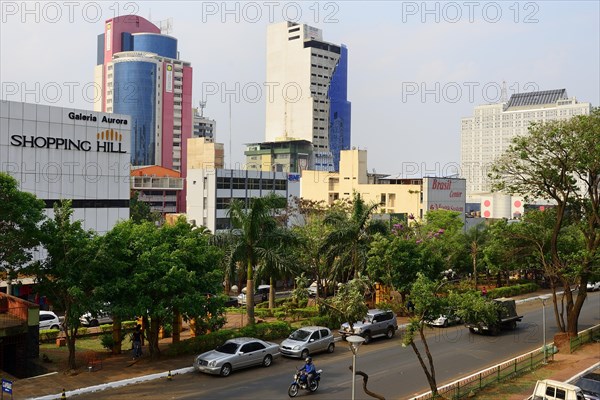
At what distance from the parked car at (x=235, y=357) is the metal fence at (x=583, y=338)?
14.5m

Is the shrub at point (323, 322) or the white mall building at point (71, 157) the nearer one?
the shrub at point (323, 322)

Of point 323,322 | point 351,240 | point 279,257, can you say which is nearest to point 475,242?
point 351,240

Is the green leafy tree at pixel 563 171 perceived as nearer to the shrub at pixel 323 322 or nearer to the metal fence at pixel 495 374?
the metal fence at pixel 495 374

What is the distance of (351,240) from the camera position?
37.2 m

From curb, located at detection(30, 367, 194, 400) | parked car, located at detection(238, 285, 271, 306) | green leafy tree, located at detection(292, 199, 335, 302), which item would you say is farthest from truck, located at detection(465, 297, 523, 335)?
parked car, located at detection(238, 285, 271, 306)

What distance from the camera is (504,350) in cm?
3061

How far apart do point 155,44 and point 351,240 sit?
148 metres

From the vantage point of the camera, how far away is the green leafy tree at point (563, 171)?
28.5 metres

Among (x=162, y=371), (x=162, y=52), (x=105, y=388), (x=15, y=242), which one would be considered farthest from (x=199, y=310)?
(x=162, y=52)

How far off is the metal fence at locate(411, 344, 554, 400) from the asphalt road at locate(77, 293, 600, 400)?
124cm

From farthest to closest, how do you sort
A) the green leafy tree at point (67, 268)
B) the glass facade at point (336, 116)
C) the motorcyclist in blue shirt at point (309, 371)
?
the glass facade at point (336, 116) → the green leafy tree at point (67, 268) → the motorcyclist in blue shirt at point (309, 371)

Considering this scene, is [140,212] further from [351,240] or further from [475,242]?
[351,240]

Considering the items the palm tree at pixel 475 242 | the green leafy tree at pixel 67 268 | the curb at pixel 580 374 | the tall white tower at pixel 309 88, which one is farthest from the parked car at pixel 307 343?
the tall white tower at pixel 309 88

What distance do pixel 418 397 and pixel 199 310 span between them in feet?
32.0
